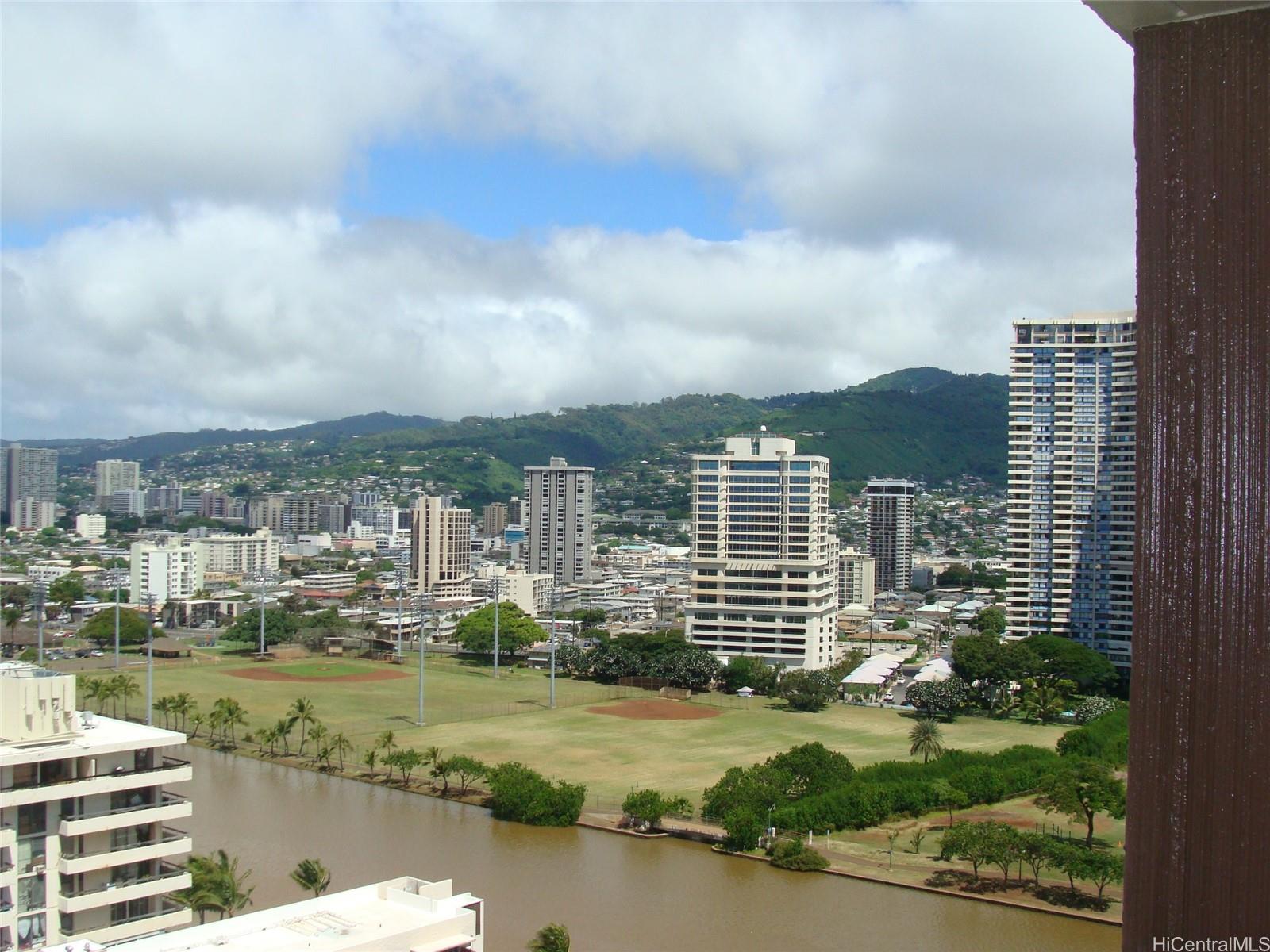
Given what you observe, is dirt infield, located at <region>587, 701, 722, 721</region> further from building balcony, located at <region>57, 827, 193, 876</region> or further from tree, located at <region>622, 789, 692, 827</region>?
building balcony, located at <region>57, 827, 193, 876</region>

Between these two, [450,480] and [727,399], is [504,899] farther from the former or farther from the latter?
[727,399]

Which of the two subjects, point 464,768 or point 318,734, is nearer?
point 464,768

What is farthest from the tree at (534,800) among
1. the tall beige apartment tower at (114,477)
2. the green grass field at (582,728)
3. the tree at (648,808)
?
the tall beige apartment tower at (114,477)

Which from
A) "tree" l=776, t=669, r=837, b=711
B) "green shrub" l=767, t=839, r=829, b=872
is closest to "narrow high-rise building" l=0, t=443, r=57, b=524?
"tree" l=776, t=669, r=837, b=711

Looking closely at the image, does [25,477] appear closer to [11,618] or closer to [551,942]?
[11,618]

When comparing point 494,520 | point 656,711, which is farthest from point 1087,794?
point 494,520

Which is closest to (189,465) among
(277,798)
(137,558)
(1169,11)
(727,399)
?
(727,399)

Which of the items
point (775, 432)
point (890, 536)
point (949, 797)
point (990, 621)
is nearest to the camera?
point (949, 797)
